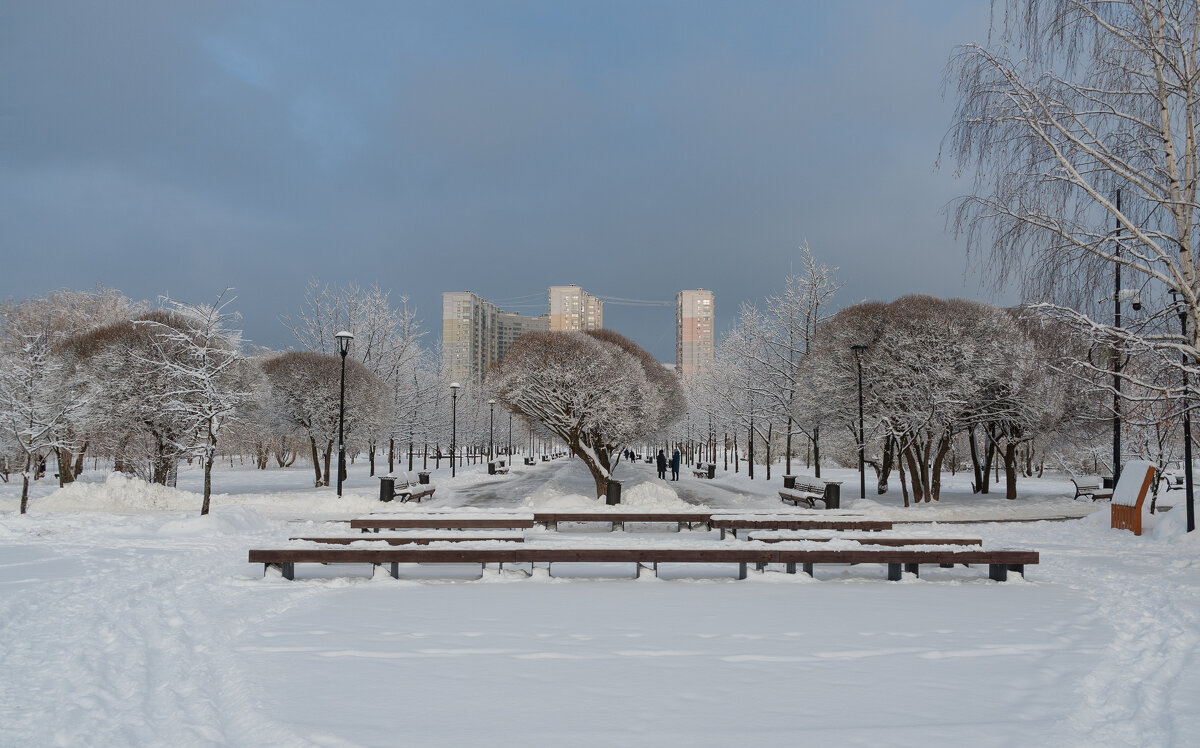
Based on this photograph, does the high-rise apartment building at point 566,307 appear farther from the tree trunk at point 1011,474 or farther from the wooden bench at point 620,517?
the wooden bench at point 620,517

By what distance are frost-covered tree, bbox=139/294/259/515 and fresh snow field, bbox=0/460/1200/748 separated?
25.6ft

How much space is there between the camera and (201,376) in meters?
17.6

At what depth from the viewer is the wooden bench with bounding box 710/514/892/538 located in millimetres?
12234

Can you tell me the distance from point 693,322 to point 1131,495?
128557 millimetres

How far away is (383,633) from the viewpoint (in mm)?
6102

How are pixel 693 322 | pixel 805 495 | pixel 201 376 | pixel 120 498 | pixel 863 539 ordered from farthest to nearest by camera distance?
pixel 693 322 < pixel 805 495 < pixel 120 498 < pixel 201 376 < pixel 863 539

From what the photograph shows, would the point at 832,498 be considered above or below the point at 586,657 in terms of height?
below

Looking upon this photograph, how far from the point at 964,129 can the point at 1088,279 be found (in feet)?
9.25

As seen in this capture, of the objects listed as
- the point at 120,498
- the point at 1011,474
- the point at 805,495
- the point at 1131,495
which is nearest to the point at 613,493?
the point at 805,495

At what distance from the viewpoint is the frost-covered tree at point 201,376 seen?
695 inches

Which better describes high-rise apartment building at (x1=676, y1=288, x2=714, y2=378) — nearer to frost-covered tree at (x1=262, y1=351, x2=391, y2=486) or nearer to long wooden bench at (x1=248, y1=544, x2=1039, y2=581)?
frost-covered tree at (x1=262, y1=351, x2=391, y2=486)

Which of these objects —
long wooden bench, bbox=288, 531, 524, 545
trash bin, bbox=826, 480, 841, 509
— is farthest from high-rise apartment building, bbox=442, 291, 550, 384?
long wooden bench, bbox=288, 531, 524, 545

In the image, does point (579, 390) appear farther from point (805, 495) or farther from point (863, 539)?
point (863, 539)

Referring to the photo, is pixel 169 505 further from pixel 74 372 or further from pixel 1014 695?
pixel 1014 695
